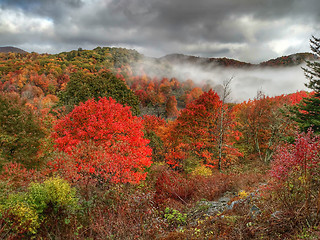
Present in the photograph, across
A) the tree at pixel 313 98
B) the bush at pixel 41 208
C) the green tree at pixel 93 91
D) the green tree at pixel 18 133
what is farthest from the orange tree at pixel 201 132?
the green tree at pixel 18 133

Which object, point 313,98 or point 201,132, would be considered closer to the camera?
point 313,98

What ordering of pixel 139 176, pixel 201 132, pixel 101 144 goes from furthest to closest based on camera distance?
pixel 201 132 < pixel 139 176 < pixel 101 144

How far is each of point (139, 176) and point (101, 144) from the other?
363 cm

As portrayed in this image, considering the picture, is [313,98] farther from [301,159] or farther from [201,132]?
[301,159]

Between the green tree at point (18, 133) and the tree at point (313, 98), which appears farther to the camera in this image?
the tree at point (313, 98)

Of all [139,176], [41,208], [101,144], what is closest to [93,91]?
[101,144]

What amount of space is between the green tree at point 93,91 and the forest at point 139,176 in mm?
182

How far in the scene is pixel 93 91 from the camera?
85.1 feet

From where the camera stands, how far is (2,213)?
8383 millimetres

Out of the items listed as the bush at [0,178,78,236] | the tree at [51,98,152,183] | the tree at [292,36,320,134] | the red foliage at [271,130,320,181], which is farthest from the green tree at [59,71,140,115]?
the red foliage at [271,130,320,181]

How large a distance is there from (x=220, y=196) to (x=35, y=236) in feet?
32.0

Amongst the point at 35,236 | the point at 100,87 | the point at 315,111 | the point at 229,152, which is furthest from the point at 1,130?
the point at 315,111

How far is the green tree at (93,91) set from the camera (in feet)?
83.7

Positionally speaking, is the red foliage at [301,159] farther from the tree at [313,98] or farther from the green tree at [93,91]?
the green tree at [93,91]
